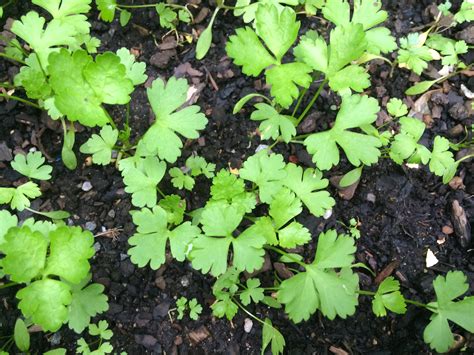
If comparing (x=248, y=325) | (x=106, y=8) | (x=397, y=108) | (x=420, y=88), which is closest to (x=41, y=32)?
(x=106, y=8)

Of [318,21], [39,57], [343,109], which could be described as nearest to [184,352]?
[343,109]

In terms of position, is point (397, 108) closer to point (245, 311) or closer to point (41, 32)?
point (245, 311)

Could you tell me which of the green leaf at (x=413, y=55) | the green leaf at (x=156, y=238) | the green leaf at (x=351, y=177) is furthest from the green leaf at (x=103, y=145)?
the green leaf at (x=413, y=55)

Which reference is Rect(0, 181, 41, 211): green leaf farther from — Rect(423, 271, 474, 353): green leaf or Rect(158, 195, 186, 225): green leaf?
Rect(423, 271, 474, 353): green leaf

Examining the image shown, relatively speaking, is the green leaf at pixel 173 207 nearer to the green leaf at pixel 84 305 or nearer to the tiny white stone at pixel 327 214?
the green leaf at pixel 84 305

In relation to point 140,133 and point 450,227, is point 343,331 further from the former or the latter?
point 140,133

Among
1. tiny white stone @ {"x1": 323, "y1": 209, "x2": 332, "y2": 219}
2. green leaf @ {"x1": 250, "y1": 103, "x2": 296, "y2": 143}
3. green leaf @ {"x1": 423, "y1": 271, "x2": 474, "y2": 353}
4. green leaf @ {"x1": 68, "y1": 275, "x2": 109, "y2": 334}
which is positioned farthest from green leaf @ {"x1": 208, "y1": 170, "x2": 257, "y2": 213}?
green leaf @ {"x1": 423, "y1": 271, "x2": 474, "y2": 353}
